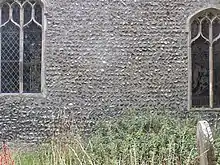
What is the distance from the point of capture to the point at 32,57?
36.9 feet

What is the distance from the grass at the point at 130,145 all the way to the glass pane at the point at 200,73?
78 centimetres

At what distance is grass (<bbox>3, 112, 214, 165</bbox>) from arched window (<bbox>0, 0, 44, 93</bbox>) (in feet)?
5.16

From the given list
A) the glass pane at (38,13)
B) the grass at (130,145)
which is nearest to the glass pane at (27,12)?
the glass pane at (38,13)

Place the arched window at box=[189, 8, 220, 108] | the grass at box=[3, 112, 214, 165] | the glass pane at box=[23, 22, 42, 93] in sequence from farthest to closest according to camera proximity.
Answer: the arched window at box=[189, 8, 220, 108]
the glass pane at box=[23, 22, 42, 93]
the grass at box=[3, 112, 214, 165]

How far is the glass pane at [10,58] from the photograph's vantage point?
1123 cm

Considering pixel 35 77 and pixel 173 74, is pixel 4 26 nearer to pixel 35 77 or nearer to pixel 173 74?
pixel 35 77

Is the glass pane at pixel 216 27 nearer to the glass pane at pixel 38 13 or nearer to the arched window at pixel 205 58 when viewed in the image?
the arched window at pixel 205 58

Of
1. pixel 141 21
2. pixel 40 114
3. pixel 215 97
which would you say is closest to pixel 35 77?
pixel 40 114

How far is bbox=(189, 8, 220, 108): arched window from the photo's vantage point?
37.2 feet

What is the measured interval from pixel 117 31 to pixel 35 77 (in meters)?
2.01

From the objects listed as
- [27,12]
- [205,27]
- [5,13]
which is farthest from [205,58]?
[5,13]

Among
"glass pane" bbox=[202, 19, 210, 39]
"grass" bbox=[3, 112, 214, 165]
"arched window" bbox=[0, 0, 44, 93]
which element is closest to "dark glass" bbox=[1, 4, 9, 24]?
"arched window" bbox=[0, 0, 44, 93]

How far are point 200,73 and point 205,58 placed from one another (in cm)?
36

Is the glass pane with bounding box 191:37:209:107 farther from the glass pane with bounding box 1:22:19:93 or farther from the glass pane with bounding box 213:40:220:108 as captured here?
the glass pane with bounding box 1:22:19:93
